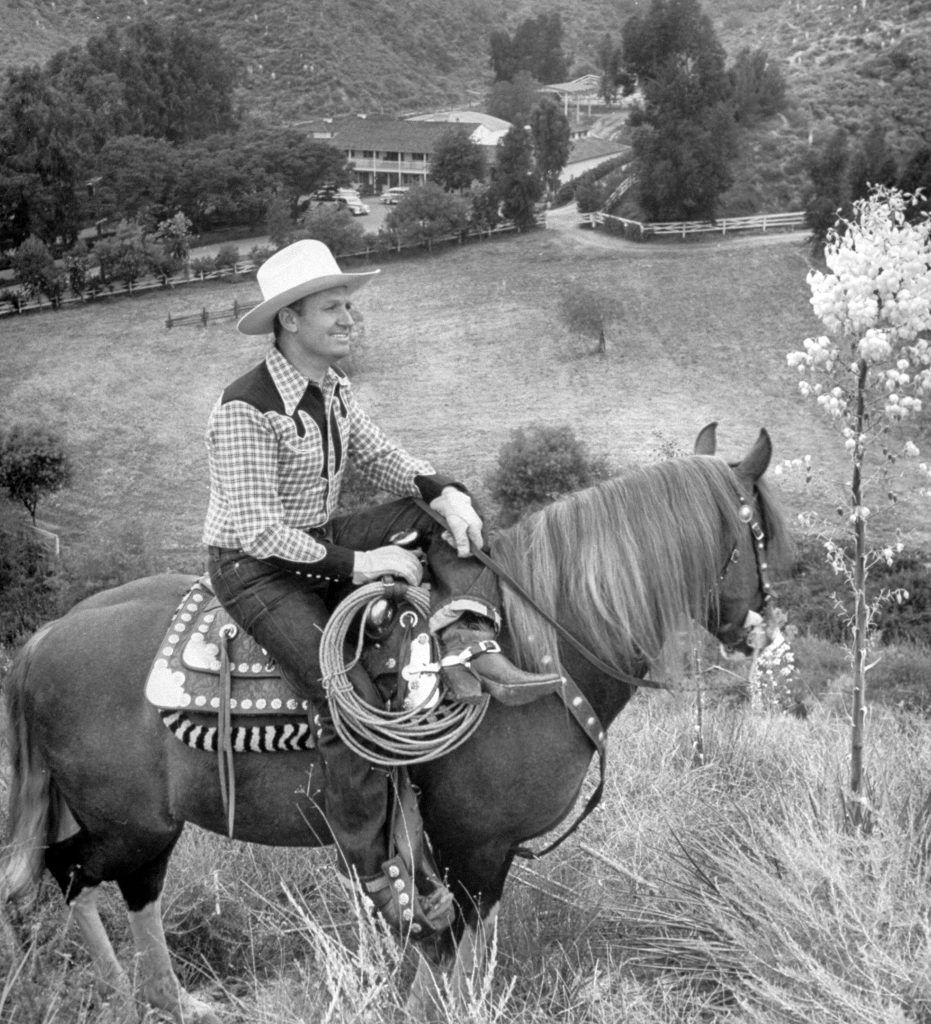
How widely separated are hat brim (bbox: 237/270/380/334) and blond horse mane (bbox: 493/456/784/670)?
111 cm

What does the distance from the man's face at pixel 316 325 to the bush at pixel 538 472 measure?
72.7 feet

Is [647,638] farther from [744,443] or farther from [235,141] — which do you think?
[235,141]

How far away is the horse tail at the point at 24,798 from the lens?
4.46 metres

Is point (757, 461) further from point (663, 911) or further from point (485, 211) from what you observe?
point (485, 211)

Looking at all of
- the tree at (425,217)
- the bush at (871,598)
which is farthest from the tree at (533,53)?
the bush at (871,598)

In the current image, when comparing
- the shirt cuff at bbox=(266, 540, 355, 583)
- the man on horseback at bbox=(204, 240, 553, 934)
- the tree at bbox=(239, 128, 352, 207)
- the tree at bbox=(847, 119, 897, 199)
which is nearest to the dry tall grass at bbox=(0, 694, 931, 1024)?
the man on horseback at bbox=(204, 240, 553, 934)

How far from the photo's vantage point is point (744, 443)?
31.5 metres

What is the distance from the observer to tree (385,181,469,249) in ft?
167

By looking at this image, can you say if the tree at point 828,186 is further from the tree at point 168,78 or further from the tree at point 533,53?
the tree at point 533,53

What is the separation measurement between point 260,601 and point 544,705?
1046 mm

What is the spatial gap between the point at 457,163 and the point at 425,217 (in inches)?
328

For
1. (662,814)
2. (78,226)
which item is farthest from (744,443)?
(78,226)

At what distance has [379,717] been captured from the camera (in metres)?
3.93

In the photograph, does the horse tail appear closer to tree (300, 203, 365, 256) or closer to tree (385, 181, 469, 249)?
tree (300, 203, 365, 256)
